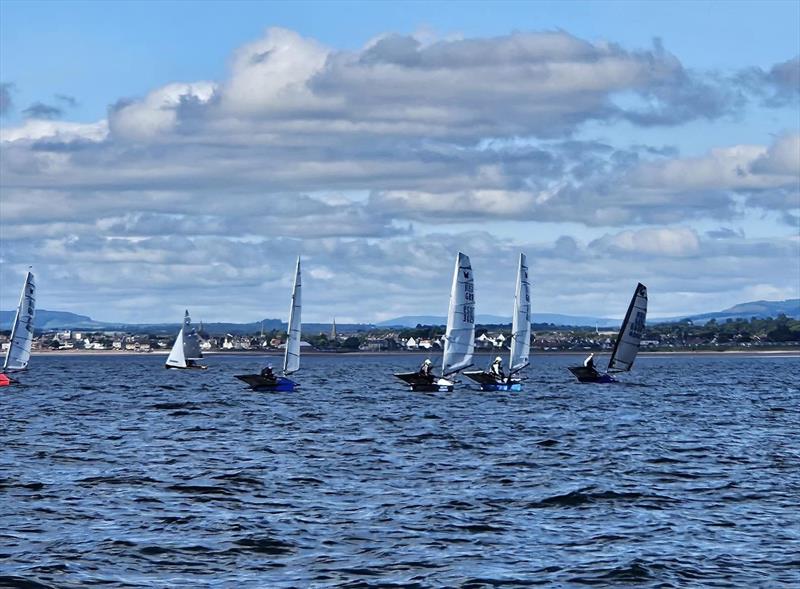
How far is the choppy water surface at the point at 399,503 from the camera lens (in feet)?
96.4

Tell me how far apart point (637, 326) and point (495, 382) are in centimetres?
3014

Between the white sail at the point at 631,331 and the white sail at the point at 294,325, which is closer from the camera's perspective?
the white sail at the point at 294,325

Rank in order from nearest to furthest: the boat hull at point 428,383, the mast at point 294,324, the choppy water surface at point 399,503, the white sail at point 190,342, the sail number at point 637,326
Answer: the choppy water surface at point 399,503 → the boat hull at point 428,383 → the mast at point 294,324 → the sail number at point 637,326 → the white sail at point 190,342

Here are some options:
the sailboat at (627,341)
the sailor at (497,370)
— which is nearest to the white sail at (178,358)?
the sailboat at (627,341)

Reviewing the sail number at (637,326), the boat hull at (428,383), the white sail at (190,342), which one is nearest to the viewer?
the boat hull at (428,383)

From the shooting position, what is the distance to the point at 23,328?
128250 millimetres

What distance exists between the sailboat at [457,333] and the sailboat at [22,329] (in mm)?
39694

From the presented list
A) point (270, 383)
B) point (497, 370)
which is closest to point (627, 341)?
point (497, 370)

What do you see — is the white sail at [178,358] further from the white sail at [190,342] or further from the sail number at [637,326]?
the sail number at [637,326]

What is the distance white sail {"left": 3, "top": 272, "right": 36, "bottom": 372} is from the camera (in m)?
127

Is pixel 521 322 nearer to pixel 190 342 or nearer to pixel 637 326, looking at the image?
pixel 637 326

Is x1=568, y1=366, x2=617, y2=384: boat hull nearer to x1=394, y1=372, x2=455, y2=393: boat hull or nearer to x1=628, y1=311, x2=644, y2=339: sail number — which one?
x1=628, y1=311, x2=644, y2=339: sail number

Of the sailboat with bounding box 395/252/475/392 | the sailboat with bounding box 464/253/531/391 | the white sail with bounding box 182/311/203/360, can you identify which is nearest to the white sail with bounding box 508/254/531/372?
the sailboat with bounding box 464/253/531/391

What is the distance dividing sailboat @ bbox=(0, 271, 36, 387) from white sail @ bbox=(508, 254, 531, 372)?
1702 inches
